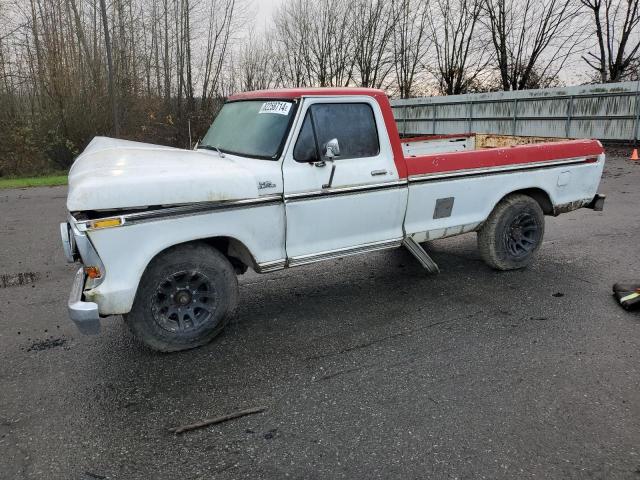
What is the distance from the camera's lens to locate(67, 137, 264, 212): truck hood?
11.0 feet

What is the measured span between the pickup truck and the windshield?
0.05ft

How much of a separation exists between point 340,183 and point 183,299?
1.65m

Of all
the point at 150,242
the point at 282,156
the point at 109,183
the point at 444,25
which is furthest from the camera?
the point at 444,25

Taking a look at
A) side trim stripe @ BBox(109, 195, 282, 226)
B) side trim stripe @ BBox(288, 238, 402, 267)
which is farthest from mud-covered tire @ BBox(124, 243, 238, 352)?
side trim stripe @ BBox(288, 238, 402, 267)

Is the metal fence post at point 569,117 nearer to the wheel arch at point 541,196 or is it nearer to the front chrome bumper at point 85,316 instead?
the wheel arch at point 541,196

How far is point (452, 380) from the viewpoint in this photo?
11.6 ft

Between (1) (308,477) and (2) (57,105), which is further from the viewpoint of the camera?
(2) (57,105)

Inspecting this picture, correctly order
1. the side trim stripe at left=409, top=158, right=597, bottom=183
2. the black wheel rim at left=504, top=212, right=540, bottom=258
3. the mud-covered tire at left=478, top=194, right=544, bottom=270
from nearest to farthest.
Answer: the side trim stripe at left=409, top=158, right=597, bottom=183 < the mud-covered tire at left=478, top=194, right=544, bottom=270 < the black wheel rim at left=504, top=212, right=540, bottom=258

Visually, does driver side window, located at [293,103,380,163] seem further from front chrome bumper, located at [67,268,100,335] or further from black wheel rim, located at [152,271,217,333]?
front chrome bumper, located at [67,268,100,335]

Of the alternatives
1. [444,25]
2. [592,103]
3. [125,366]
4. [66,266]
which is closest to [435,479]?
[125,366]

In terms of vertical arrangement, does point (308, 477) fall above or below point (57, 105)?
below

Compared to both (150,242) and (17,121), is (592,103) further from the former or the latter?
(17,121)

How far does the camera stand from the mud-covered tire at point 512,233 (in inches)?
219

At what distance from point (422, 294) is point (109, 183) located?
10.5ft
